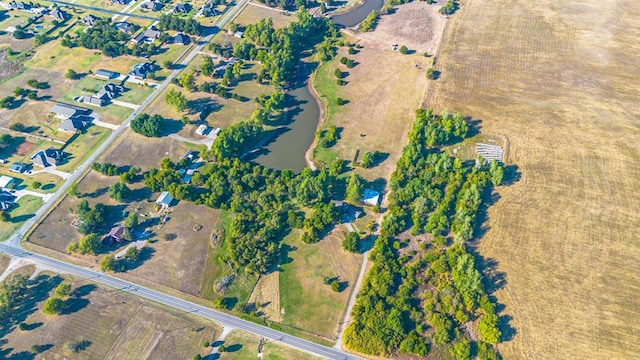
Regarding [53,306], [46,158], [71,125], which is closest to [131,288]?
[53,306]

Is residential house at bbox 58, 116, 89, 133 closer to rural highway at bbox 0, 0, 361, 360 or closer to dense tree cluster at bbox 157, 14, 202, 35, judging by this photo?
rural highway at bbox 0, 0, 361, 360

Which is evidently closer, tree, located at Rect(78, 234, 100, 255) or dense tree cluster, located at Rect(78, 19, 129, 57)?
tree, located at Rect(78, 234, 100, 255)

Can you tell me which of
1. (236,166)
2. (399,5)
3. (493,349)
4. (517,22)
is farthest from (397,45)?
(493,349)

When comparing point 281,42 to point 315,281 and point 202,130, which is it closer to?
point 202,130

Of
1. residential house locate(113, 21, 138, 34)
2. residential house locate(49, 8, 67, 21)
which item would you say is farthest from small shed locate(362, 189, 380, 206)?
residential house locate(49, 8, 67, 21)

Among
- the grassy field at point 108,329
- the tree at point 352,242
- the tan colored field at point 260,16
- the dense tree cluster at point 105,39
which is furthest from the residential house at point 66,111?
the tree at point 352,242

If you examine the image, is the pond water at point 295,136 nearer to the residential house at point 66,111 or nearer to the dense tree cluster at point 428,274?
the dense tree cluster at point 428,274

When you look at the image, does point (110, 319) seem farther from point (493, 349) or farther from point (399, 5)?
point (399, 5)
